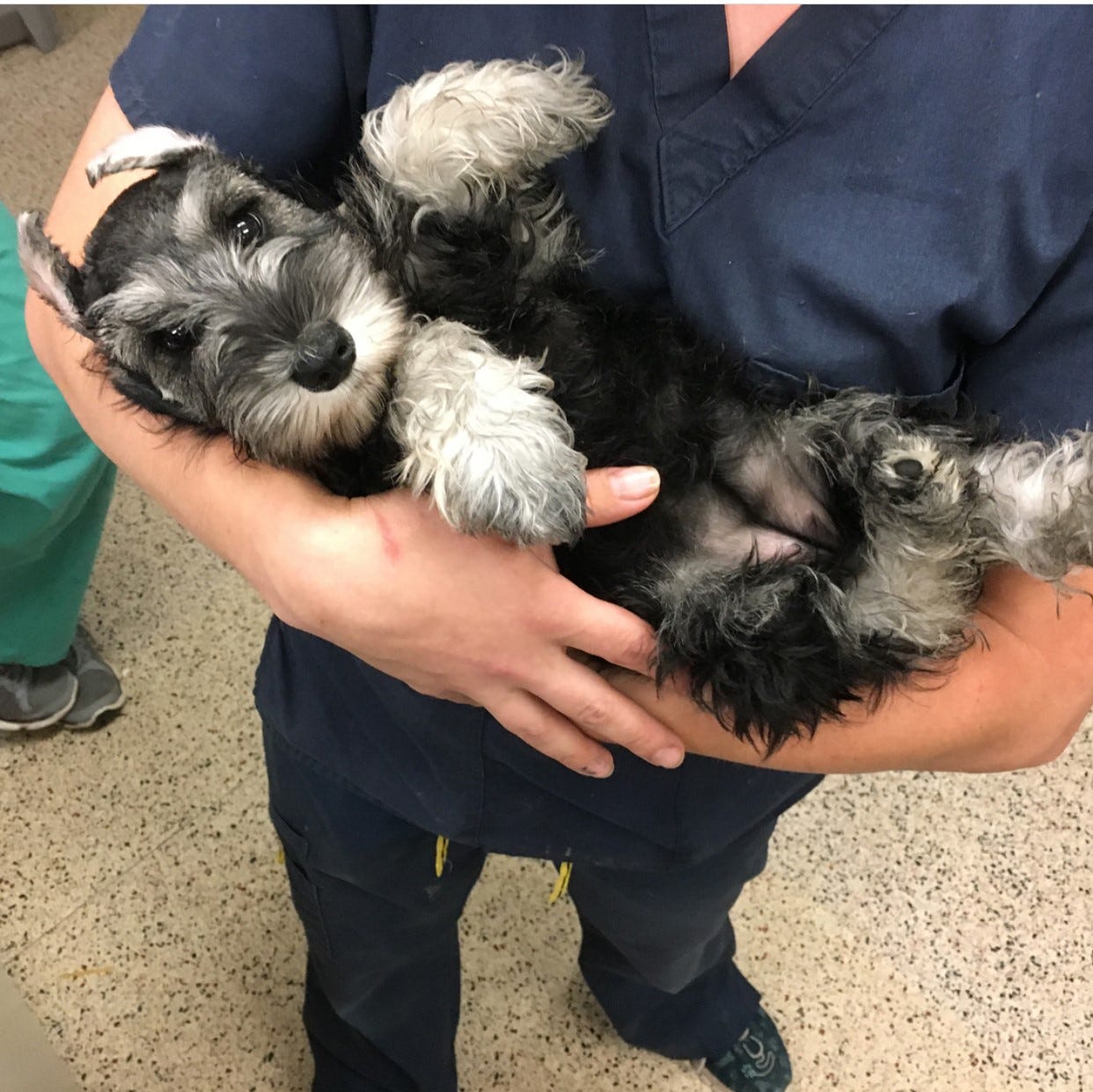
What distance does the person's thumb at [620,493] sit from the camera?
76cm

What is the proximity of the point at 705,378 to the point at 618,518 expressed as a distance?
166mm

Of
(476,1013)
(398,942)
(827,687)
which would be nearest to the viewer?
(827,687)

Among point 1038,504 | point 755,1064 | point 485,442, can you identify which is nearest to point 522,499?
point 485,442

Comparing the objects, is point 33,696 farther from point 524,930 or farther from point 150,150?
point 150,150

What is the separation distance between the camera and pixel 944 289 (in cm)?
72

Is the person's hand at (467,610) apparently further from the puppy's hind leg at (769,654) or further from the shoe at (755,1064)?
the shoe at (755,1064)

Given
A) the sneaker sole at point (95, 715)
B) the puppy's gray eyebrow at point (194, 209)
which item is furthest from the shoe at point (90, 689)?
the puppy's gray eyebrow at point (194, 209)

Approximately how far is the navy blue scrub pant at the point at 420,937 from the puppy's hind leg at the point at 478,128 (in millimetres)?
623

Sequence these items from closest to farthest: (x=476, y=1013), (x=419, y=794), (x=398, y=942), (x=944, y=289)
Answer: (x=944, y=289) < (x=419, y=794) < (x=398, y=942) < (x=476, y=1013)

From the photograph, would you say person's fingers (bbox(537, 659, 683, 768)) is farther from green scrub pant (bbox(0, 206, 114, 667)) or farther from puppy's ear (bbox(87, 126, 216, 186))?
green scrub pant (bbox(0, 206, 114, 667))

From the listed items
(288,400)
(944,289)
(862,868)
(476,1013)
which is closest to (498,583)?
(288,400)

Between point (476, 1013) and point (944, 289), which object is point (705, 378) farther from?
point (476, 1013)

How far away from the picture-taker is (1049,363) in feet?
2.51

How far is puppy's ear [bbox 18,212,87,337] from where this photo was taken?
2.71 feet
